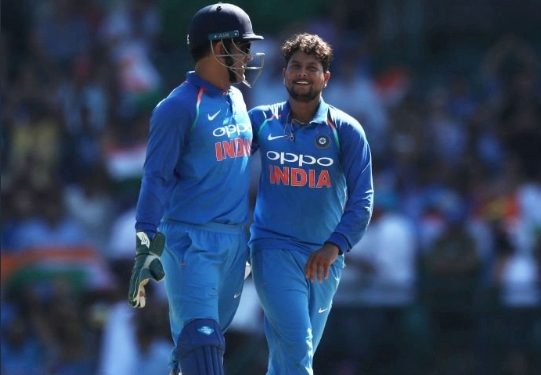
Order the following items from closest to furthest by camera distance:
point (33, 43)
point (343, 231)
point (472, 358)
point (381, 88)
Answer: point (343, 231)
point (472, 358)
point (381, 88)
point (33, 43)

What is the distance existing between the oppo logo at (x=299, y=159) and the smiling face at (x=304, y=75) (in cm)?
29

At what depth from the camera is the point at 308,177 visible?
22.4 feet

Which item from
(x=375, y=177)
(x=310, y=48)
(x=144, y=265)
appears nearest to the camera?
(x=144, y=265)

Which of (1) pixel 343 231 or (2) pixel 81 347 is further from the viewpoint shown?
(2) pixel 81 347

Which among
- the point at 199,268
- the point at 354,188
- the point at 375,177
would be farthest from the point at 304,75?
the point at 375,177

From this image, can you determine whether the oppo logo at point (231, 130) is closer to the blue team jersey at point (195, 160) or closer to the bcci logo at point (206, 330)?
the blue team jersey at point (195, 160)

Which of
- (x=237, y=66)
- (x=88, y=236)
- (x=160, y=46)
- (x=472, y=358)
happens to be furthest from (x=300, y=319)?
(x=160, y=46)

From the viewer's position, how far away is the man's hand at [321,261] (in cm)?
663

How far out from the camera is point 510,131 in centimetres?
1261

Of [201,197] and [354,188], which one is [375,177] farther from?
[201,197]

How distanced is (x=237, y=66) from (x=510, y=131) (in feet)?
20.8

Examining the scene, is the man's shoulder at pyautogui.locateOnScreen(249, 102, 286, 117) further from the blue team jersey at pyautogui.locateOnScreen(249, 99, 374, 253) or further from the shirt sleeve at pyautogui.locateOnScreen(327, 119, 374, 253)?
the shirt sleeve at pyautogui.locateOnScreen(327, 119, 374, 253)

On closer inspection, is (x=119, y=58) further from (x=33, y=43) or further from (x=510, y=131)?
(x=510, y=131)

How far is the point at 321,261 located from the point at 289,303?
0.85 feet
